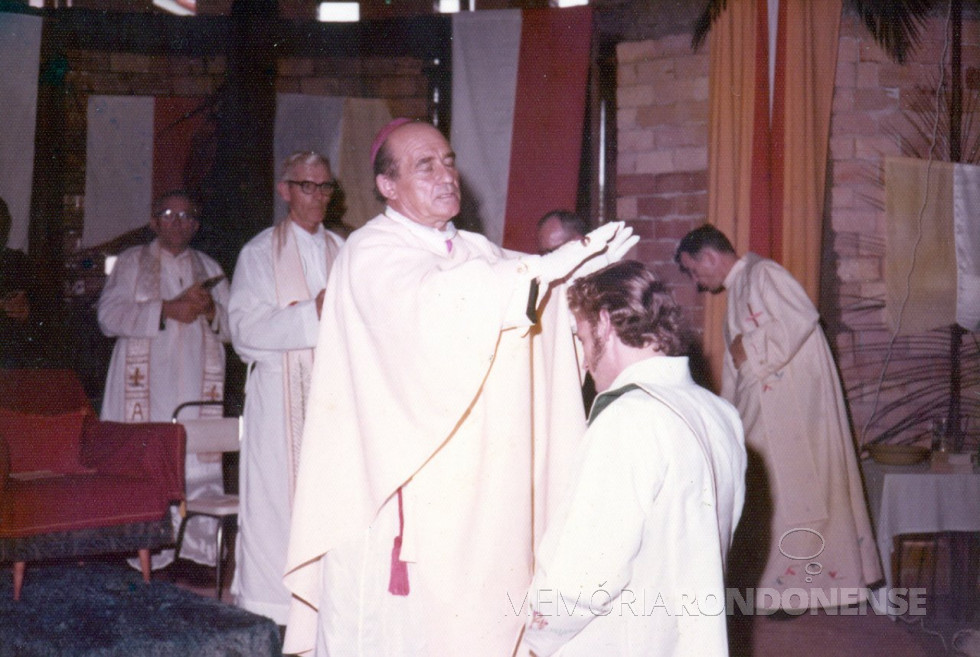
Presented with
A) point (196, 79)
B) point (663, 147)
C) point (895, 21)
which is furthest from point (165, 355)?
point (895, 21)

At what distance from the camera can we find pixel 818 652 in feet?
14.3

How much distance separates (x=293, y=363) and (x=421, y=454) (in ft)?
6.73

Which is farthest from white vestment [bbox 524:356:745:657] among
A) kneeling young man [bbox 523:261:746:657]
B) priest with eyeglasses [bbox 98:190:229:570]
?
priest with eyeglasses [bbox 98:190:229:570]

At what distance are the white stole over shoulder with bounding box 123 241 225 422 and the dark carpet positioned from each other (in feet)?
4.44

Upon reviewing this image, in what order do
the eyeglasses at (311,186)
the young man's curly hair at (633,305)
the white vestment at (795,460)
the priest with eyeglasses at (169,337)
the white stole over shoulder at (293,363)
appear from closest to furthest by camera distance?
the young man's curly hair at (633,305) → the white stole over shoulder at (293,363) → the eyeglasses at (311,186) → the white vestment at (795,460) → the priest with eyeglasses at (169,337)

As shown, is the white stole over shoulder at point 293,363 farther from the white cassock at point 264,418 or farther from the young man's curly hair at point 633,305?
the young man's curly hair at point 633,305

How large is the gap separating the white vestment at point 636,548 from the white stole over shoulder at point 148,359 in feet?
13.8

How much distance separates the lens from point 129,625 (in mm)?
3797

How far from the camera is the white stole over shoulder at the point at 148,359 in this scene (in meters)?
5.64

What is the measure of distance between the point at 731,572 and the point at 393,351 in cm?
327

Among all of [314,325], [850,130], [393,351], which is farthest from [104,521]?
[850,130]

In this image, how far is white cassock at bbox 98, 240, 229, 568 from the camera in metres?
5.52

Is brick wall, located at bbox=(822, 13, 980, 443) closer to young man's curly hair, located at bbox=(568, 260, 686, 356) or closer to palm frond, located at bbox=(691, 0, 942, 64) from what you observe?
palm frond, located at bbox=(691, 0, 942, 64)

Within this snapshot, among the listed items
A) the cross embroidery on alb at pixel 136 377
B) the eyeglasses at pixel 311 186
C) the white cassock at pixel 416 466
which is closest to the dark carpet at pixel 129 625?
the white cassock at pixel 416 466
